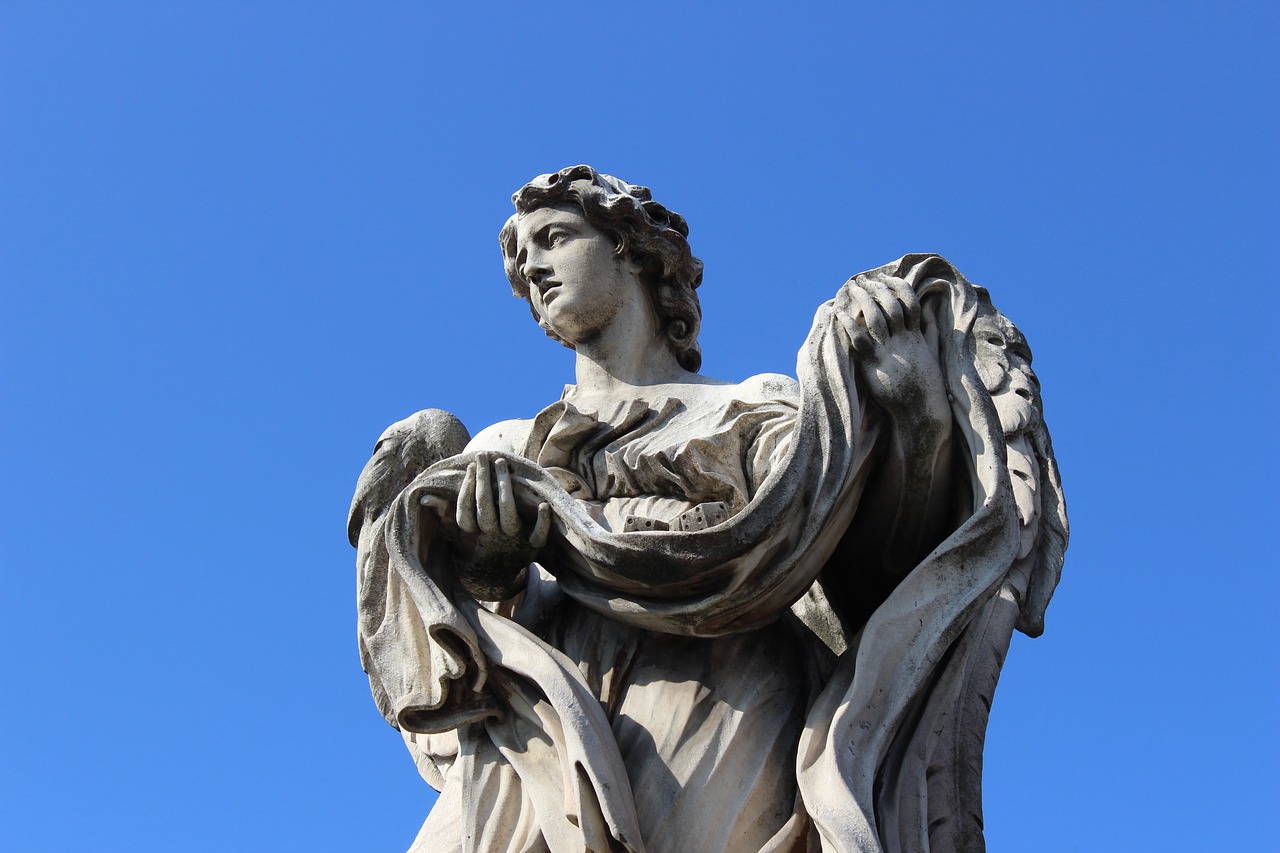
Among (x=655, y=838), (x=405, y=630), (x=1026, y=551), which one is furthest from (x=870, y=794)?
(x=405, y=630)

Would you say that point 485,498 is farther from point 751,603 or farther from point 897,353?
point 897,353

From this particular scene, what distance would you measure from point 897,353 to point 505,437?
1.73 metres

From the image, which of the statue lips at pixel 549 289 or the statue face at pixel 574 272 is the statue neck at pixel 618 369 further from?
the statue lips at pixel 549 289

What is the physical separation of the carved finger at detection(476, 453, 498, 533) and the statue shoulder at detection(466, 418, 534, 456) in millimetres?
793

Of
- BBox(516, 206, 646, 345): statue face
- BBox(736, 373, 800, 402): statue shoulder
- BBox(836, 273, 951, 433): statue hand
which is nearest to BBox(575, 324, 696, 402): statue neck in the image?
BBox(516, 206, 646, 345): statue face

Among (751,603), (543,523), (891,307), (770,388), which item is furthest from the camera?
(770,388)

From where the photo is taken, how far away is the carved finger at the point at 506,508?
677 centimetres

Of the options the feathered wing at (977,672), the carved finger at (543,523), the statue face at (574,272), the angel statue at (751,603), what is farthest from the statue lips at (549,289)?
the feathered wing at (977,672)

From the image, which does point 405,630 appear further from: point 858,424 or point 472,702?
point 858,424

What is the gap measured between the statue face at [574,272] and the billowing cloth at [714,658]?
993mm

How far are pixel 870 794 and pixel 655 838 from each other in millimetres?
688

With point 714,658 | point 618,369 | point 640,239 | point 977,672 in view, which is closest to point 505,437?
point 618,369

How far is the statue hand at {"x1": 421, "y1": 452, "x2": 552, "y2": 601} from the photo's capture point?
6.78m

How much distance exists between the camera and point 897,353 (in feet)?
22.4
